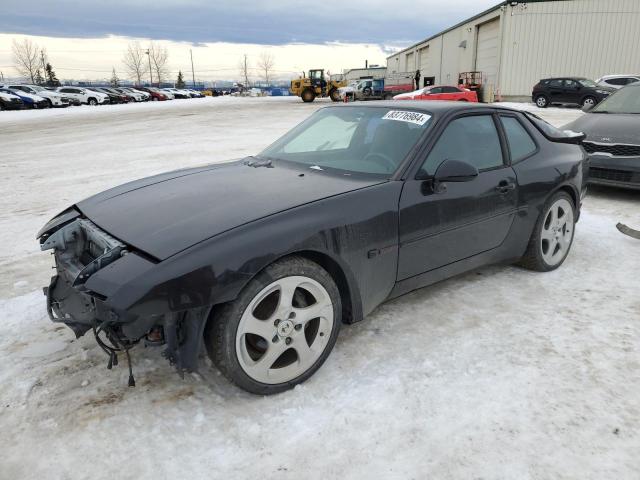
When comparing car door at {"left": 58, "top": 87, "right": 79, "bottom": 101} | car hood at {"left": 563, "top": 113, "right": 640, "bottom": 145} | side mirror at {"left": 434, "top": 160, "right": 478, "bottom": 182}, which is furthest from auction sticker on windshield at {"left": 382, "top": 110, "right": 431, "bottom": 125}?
car door at {"left": 58, "top": 87, "right": 79, "bottom": 101}

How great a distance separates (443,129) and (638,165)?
4101 mm

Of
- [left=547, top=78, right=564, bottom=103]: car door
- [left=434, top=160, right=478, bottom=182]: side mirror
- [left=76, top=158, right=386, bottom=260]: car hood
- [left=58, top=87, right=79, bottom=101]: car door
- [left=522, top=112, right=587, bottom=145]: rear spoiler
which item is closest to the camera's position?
[left=76, top=158, right=386, bottom=260]: car hood

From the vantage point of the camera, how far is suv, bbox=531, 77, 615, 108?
22619 millimetres

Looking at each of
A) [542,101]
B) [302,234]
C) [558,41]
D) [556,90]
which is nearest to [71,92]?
Result: [542,101]

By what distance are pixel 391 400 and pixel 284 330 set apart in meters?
0.62

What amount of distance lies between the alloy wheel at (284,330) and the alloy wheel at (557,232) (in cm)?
220

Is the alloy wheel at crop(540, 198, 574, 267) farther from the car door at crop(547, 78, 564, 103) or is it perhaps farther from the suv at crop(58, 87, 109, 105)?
the suv at crop(58, 87, 109, 105)

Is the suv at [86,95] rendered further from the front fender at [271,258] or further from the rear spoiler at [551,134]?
the front fender at [271,258]

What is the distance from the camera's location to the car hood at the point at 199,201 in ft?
7.61

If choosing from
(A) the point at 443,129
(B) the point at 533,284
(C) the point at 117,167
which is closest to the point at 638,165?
(B) the point at 533,284

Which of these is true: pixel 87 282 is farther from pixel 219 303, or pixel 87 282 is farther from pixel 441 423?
pixel 441 423

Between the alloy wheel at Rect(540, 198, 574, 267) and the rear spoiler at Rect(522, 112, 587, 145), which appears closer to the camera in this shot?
the alloy wheel at Rect(540, 198, 574, 267)

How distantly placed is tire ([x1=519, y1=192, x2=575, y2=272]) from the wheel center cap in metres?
2.26

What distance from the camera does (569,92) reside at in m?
23.4
